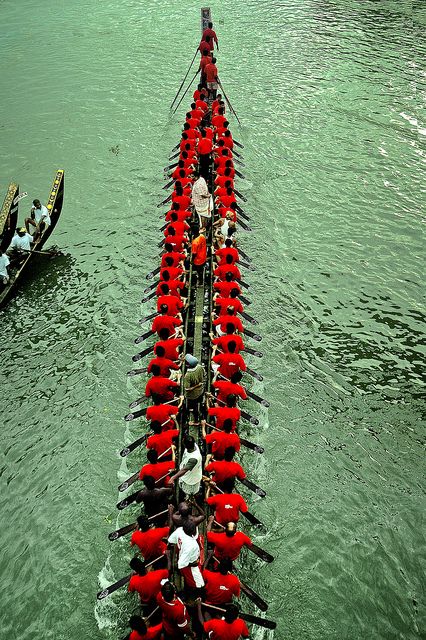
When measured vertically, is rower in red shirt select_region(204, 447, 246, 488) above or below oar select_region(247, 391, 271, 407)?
above

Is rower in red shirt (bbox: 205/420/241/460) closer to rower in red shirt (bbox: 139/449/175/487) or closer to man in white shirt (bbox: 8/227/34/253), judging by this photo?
rower in red shirt (bbox: 139/449/175/487)

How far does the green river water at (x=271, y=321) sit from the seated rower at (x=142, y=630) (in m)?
1.73

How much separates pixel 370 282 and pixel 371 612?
8.65m

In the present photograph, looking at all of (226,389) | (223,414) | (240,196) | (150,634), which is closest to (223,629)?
(150,634)

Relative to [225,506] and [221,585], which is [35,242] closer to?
[225,506]

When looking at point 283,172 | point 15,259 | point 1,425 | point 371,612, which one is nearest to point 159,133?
point 283,172

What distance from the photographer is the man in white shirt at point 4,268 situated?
13.3 m

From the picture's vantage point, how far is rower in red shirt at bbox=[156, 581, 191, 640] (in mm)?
6176

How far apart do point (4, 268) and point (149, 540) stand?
8.69m

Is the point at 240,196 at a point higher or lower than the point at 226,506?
higher

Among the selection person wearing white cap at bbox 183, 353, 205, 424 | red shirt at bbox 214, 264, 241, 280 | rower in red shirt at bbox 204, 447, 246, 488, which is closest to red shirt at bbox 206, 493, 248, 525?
rower in red shirt at bbox 204, 447, 246, 488

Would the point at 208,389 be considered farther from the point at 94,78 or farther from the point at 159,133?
the point at 94,78

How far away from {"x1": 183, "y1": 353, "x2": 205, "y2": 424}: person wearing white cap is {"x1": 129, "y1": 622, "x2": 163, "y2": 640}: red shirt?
353cm

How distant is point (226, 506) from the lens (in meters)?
7.62
